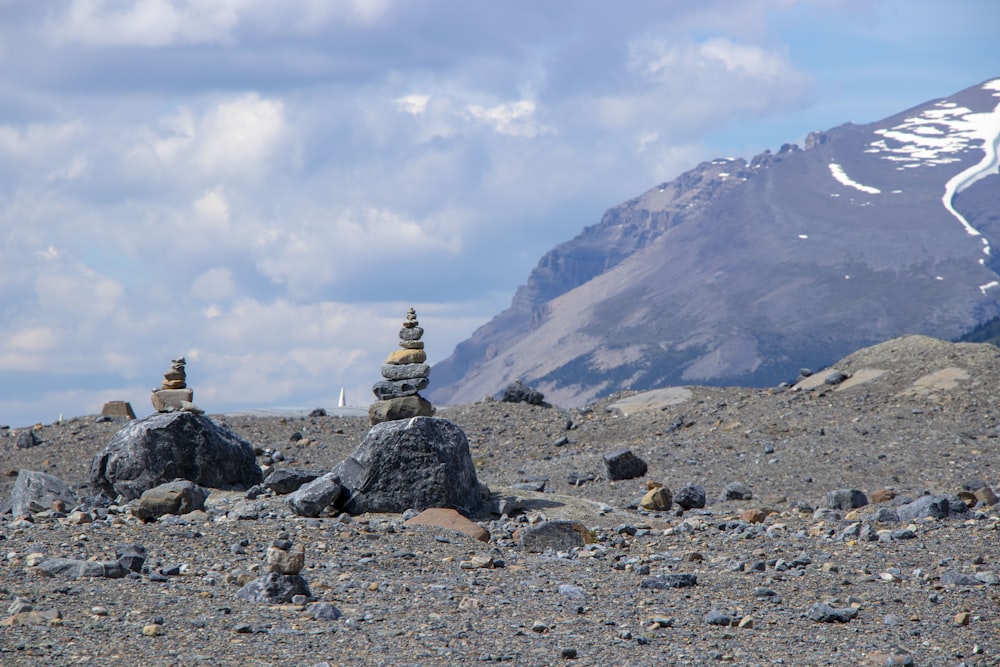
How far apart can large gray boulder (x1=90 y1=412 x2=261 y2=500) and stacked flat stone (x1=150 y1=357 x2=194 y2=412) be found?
32 centimetres

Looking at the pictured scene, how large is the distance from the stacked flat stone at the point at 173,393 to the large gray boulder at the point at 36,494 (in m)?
2.78

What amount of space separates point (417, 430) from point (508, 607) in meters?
9.07

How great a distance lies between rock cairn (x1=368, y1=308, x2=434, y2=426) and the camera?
22469 mm

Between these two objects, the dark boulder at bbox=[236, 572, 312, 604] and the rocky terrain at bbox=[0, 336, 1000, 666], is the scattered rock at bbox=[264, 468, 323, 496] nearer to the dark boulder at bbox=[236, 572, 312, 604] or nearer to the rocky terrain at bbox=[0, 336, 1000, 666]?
the rocky terrain at bbox=[0, 336, 1000, 666]

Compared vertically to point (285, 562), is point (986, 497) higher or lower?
lower

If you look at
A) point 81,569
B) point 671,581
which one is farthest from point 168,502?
point 671,581

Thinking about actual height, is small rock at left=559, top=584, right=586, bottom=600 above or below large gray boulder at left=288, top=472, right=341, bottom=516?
below

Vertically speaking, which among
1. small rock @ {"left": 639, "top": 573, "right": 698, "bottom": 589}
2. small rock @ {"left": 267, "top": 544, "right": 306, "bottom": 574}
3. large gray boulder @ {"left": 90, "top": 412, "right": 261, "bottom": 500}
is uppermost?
large gray boulder @ {"left": 90, "top": 412, "right": 261, "bottom": 500}

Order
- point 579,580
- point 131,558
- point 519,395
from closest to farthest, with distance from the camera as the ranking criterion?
point 131,558
point 579,580
point 519,395

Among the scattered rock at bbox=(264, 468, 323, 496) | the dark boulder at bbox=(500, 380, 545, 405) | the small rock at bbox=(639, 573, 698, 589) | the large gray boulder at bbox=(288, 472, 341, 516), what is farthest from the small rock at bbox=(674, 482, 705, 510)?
the dark boulder at bbox=(500, 380, 545, 405)

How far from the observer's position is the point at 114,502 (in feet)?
77.3

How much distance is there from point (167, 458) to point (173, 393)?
1811 millimetres

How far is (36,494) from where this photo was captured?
23312mm

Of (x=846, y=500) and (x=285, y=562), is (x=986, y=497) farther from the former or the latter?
(x=285, y=562)
